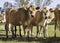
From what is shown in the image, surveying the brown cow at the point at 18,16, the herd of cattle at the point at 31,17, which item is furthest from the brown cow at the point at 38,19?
the brown cow at the point at 18,16

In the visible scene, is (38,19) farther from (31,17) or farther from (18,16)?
(18,16)

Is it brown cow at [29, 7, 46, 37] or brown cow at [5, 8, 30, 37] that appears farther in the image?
brown cow at [29, 7, 46, 37]

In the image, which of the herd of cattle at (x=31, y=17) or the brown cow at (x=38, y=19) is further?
the brown cow at (x=38, y=19)

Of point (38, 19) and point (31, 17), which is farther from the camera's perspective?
point (38, 19)

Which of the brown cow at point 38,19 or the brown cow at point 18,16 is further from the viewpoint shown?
the brown cow at point 38,19

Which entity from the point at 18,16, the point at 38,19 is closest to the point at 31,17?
the point at 38,19

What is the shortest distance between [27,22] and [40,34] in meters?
1.44

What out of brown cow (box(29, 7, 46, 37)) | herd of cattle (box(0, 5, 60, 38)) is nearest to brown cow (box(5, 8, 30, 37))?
herd of cattle (box(0, 5, 60, 38))

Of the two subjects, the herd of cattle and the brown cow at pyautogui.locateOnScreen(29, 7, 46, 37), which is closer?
the herd of cattle

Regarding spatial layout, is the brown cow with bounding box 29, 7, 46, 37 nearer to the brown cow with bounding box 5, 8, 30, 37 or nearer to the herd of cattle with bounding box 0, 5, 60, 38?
the herd of cattle with bounding box 0, 5, 60, 38

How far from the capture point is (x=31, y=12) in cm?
1383

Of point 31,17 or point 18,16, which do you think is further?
point 18,16

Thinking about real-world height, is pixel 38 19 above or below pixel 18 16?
below

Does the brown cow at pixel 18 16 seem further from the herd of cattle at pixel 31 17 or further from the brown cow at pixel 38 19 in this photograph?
the brown cow at pixel 38 19
